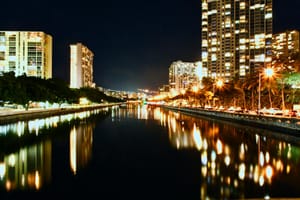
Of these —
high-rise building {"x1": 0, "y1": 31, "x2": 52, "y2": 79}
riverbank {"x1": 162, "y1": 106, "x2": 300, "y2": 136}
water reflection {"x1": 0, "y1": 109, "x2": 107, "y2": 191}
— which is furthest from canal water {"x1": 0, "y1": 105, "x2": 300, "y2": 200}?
high-rise building {"x1": 0, "y1": 31, "x2": 52, "y2": 79}

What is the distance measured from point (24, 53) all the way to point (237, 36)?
4109 inches

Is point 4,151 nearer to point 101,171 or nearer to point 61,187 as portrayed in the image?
point 101,171

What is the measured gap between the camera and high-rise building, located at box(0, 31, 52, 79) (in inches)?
5827

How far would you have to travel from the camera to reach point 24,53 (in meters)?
150

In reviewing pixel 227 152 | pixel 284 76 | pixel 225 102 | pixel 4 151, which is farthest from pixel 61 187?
pixel 225 102

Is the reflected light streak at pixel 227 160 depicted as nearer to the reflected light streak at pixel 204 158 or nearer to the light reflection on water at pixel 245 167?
the light reflection on water at pixel 245 167

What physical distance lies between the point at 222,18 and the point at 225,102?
103953 millimetres

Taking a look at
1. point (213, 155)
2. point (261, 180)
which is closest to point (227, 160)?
point (213, 155)

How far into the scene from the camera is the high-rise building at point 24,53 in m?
148

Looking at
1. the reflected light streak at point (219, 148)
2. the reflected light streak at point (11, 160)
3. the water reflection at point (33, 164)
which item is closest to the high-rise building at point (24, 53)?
the water reflection at point (33, 164)

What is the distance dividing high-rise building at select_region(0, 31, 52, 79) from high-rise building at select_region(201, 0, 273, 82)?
292ft

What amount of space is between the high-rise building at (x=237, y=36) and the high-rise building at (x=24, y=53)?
292 feet

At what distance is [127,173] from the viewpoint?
1520 cm

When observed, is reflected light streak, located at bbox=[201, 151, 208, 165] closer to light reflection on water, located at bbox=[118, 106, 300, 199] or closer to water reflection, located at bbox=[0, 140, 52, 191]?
light reflection on water, located at bbox=[118, 106, 300, 199]
